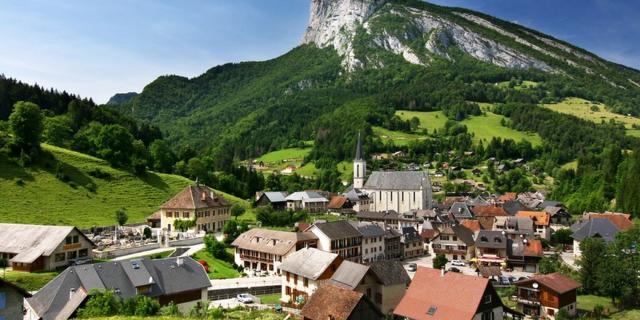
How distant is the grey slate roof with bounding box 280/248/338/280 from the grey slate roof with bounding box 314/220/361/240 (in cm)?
1228

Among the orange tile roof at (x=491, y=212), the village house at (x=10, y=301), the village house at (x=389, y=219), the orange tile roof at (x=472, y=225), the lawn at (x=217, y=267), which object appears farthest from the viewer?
the orange tile roof at (x=491, y=212)

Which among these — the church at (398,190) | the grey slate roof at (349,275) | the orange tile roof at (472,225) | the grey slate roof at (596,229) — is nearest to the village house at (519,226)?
the orange tile roof at (472,225)

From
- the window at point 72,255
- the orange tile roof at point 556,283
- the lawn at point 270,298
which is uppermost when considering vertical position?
the window at point 72,255

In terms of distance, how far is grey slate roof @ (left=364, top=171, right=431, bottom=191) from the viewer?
116750mm

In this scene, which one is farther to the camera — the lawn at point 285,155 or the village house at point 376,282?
the lawn at point 285,155

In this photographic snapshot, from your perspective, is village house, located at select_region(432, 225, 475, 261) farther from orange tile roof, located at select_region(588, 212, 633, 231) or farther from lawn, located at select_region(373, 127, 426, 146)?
lawn, located at select_region(373, 127, 426, 146)

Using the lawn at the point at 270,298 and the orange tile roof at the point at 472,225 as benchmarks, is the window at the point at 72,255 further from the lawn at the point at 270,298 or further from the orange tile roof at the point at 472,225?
the orange tile roof at the point at 472,225

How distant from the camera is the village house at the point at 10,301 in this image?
2683 centimetres

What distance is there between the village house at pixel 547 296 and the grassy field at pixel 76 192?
2032 inches

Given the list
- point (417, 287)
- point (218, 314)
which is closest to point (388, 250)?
point (417, 287)

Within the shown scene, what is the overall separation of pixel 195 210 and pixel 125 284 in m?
32.4

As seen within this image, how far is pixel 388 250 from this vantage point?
7294 cm

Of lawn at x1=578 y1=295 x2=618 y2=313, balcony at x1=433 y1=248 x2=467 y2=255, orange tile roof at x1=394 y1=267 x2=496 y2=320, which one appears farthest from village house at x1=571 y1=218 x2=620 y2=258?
orange tile roof at x1=394 y1=267 x2=496 y2=320

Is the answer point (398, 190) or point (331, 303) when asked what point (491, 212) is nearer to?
point (398, 190)
